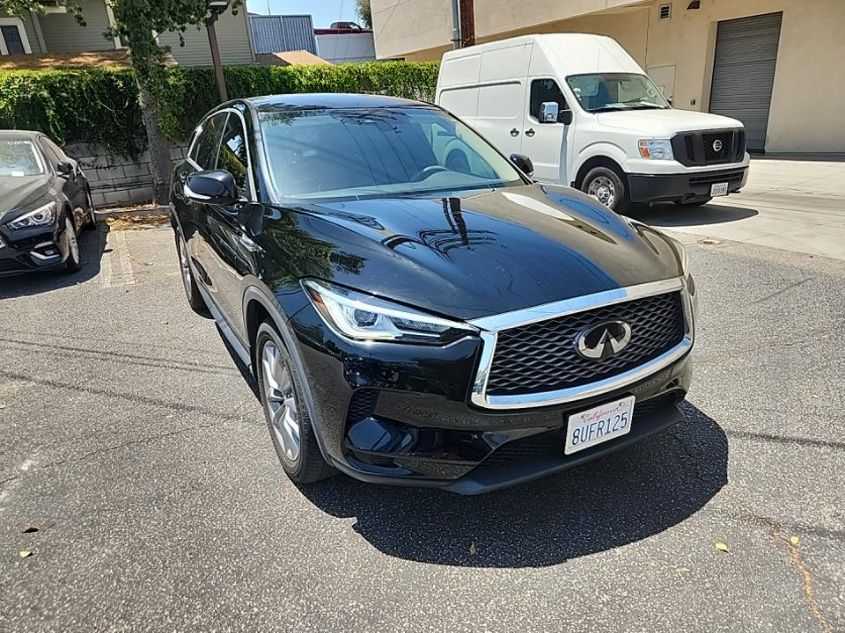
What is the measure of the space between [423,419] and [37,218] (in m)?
5.53

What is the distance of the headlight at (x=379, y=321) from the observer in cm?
195

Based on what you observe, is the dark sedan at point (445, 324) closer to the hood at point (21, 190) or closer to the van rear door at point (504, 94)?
the hood at point (21, 190)

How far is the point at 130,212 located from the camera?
392 inches

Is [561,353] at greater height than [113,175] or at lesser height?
greater

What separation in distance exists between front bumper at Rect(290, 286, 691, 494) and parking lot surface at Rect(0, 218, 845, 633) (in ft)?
1.28

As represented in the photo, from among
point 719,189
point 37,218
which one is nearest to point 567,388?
point 37,218

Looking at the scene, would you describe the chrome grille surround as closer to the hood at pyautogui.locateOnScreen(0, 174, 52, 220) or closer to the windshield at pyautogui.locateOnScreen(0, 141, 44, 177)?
the hood at pyautogui.locateOnScreen(0, 174, 52, 220)

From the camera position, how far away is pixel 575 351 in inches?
80.6

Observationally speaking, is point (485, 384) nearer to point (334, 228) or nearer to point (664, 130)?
point (334, 228)

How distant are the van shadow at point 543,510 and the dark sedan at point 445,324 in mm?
309

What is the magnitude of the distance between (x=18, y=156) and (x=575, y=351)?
7.36 metres

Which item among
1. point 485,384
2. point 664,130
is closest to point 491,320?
point 485,384

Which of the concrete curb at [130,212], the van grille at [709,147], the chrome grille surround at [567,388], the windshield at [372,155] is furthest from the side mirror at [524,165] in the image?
the concrete curb at [130,212]

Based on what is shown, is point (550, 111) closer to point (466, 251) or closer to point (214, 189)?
point (214, 189)
